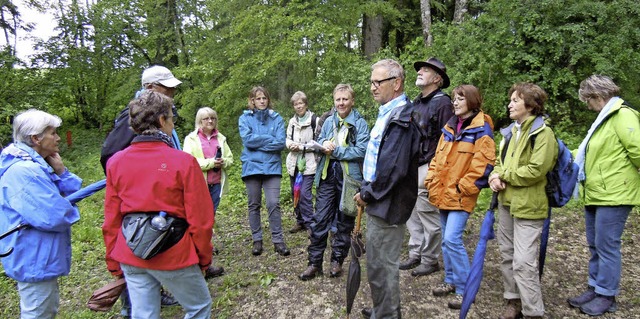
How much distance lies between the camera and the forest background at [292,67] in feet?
14.0

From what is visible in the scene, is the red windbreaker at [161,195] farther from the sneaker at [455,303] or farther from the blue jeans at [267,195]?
the blue jeans at [267,195]

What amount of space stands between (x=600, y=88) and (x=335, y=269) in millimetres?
3068

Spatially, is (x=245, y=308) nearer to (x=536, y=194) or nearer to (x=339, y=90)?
(x=339, y=90)

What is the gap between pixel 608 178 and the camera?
3428 millimetres

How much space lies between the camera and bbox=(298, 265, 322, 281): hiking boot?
429cm

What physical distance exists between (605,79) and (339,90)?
2.44 metres

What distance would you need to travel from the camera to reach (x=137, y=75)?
12805 millimetres

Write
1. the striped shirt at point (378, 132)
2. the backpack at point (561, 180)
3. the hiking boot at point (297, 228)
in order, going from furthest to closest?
1. the hiking boot at point (297, 228)
2. the backpack at point (561, 180)
3. the striped shirt at point (378, 132)

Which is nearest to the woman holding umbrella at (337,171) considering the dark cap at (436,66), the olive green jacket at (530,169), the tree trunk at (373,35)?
the dark cap at (436,66)

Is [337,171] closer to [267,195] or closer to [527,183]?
[267,195]


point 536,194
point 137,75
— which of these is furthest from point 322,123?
point 137,75

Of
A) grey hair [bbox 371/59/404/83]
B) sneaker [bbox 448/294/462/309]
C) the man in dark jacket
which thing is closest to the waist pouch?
the man in dark jacket

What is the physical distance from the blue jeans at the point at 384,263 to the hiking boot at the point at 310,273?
1.35 metres

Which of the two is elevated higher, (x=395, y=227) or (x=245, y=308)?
(x=395, y=227)
